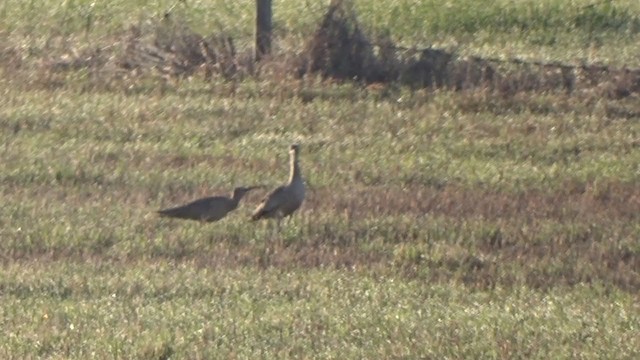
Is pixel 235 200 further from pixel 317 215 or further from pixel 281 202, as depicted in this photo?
pixel 317 215

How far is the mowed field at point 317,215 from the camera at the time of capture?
803 centimetres

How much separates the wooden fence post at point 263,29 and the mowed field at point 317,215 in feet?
0.76

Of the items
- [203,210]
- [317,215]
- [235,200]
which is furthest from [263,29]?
[203,210]

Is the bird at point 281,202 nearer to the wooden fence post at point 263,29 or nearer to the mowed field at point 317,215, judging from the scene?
the mowed field at point 317,215

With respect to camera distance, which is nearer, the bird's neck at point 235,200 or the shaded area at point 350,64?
the bird's neck at point 235,200

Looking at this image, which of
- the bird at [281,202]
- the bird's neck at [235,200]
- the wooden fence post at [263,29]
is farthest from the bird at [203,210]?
the wooden fence post at [263,29]

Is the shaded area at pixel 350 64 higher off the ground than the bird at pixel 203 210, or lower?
lower

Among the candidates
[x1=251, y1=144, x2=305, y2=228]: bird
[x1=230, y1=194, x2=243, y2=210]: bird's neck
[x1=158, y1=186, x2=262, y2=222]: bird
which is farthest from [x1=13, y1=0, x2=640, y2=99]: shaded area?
[x1=158, y1=186, x2=262, y2=222]: bird

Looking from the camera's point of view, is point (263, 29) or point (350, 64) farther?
point (263, 29)

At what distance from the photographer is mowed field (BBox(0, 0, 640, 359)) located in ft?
26.3

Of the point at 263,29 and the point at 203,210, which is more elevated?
the point at 203,210

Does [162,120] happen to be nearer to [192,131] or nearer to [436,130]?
[192,131]

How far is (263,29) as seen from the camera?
18234mm

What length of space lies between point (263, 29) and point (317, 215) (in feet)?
24.0
